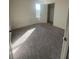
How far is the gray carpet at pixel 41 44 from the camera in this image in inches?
57.4

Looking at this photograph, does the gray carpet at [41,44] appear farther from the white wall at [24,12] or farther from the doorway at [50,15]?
the white wall at [24,12]

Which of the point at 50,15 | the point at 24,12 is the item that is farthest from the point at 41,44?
the point at 24,12

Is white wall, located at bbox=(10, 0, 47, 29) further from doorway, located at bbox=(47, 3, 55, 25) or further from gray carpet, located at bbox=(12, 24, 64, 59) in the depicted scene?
gray carpet, located at bbox=(12, 24, 64, 59)

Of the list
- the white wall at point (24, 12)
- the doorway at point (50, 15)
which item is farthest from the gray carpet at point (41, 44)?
the white wall at point (24, 12)

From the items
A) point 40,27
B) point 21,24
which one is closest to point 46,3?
point 40,27

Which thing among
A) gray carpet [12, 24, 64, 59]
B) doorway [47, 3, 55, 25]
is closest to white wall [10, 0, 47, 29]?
doorway [47, 3, 55, 25]

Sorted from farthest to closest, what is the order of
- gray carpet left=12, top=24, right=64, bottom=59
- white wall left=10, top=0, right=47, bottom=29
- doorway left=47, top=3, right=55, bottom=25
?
white wall left=10, top=0, right=47, bottom=29 < doorway left=47, top=3, right=55, bottom=25 < gray carpet left=12, top=24, right=64, bottom=59

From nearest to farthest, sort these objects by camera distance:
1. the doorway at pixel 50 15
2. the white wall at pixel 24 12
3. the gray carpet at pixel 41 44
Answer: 1. the gray carpet at pixel 41 44
2. the doorway at pixel 50 15
3. the white wall at pixel 24 12

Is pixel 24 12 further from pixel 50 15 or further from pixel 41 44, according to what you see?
pixel 41 44

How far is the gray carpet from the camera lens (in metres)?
1.46

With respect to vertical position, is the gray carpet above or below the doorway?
below
